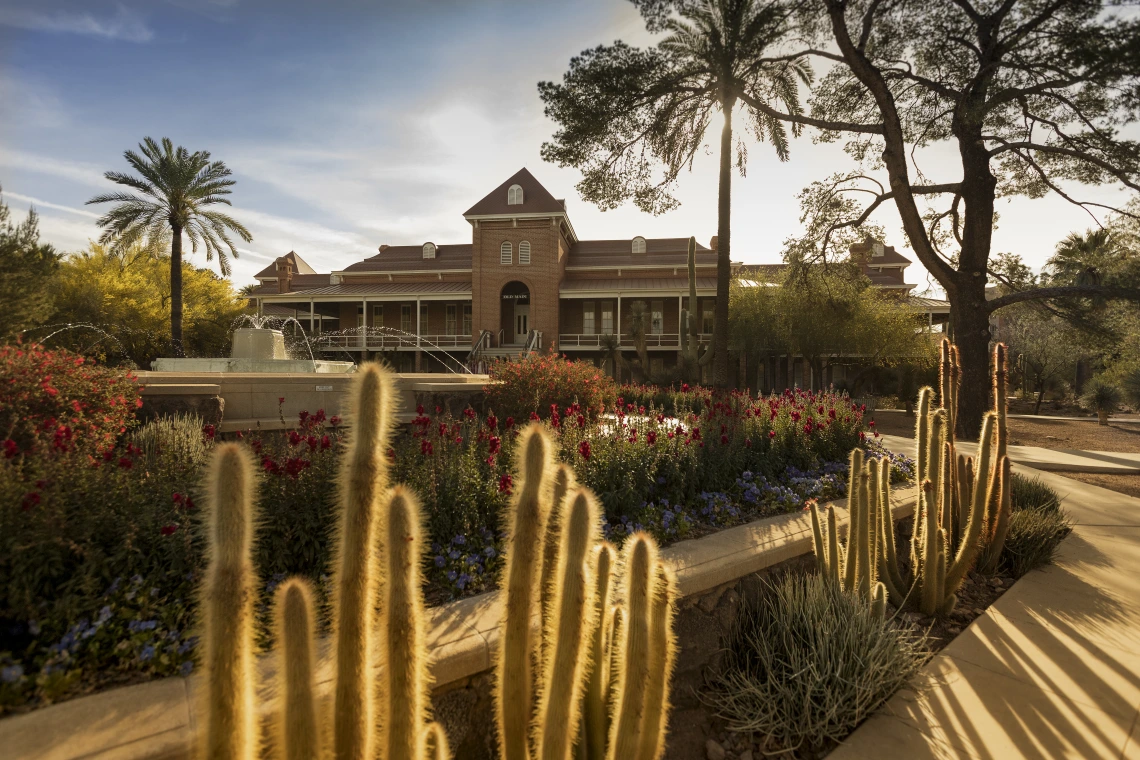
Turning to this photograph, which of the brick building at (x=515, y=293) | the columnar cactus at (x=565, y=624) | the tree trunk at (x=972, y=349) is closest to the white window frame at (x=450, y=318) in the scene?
the brick building at (x=515, y=293)

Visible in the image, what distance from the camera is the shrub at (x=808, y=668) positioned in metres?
2.45

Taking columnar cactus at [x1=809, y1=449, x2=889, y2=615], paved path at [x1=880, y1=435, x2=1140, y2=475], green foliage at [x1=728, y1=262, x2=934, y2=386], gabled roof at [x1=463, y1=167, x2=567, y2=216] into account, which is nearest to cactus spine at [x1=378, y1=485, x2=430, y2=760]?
columnar cactus at [x1=809, y1=449, x2=889, y2=615]

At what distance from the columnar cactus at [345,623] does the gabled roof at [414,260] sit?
33.3 metres

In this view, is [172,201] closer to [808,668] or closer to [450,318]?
[450,318]

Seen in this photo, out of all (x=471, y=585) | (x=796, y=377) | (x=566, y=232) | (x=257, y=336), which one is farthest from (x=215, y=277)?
(x=471, y=585)

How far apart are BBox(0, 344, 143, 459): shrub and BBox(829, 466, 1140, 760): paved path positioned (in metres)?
4.98

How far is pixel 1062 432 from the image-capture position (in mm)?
14891

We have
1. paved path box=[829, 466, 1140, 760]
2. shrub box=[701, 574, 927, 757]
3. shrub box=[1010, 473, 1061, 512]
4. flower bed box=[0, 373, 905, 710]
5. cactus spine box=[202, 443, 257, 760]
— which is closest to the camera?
cactus spine box=[202, 443, 257, 760]

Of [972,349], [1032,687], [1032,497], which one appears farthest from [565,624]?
[972,349]

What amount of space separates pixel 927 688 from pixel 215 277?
3887 centimetres

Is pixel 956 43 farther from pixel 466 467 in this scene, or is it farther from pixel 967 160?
pixel 466 467

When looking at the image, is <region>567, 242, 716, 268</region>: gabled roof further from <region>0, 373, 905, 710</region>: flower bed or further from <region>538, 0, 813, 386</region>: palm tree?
<region>0, 373, 905, 710</region>: flower bed

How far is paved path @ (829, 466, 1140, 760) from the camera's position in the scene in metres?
2.26

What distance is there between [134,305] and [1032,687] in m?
Answer: 32.7
